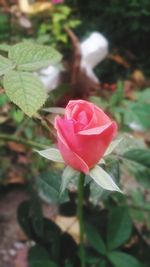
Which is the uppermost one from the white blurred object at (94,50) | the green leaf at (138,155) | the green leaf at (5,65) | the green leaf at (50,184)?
the green leaf at (5,65)

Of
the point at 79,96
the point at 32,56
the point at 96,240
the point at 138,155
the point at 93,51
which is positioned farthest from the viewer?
the point at 93,51

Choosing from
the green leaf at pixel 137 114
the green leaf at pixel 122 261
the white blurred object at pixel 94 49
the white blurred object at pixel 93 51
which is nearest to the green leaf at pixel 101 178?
the green leaf at pixel 122 261

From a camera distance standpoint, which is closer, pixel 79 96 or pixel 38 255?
pixel 38 255

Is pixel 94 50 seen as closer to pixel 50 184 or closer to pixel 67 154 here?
pixel 50 184

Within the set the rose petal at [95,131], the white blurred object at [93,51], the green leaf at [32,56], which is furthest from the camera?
the white blurred object at [93,51]

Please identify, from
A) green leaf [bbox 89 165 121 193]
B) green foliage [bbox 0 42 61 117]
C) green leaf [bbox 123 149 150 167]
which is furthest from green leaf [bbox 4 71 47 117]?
green leaf [bbox 123 149 150 167]

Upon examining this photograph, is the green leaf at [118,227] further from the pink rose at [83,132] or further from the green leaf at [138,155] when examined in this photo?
the pink rose at [83,132]

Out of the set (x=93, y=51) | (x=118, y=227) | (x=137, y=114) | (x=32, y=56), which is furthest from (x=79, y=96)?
(x=32, y=56)
